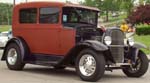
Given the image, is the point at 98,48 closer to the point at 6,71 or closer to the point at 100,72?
the point at 100,72

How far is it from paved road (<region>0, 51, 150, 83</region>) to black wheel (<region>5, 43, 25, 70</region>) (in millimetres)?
208

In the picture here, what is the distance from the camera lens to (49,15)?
13.6 m

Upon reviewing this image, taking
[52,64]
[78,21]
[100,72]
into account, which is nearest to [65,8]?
[78,21]

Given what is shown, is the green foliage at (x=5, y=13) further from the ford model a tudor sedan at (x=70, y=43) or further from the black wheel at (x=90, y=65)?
the black wheel at (x=90, y=65)

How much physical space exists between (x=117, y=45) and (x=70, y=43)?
127 cm

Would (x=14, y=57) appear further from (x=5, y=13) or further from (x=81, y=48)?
(x=5, y=13)

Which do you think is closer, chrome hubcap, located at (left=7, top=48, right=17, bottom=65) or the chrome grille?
the chrome grille

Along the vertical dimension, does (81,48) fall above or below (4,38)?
above

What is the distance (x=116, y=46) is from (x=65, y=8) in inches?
75.1

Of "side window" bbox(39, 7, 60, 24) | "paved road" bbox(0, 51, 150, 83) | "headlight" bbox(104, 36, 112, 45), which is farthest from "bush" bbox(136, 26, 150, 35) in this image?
"headlight" bbox(104, 36, 112, 45)

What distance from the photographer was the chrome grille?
41.2 ft

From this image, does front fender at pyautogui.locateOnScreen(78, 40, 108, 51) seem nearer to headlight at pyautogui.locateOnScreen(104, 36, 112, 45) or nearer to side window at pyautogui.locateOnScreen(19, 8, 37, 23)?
headlight at pyautogui.locateOnScreen(104, 36, 112, 45)

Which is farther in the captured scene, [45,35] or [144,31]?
[144,31]

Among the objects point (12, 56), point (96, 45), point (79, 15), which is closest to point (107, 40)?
point (96, 45)
